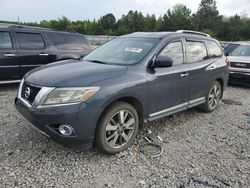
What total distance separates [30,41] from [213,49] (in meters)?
4.75

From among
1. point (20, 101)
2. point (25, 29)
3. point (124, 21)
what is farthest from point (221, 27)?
point (20, 101)

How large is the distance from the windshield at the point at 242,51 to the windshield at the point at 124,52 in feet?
20.9

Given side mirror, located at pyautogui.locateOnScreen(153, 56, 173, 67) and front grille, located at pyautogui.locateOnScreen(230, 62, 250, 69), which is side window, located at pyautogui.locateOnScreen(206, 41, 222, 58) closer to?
side mirror, located at pyautogui.locateOnScreen(153, 56, 173, 67)

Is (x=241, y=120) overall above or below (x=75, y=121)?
below

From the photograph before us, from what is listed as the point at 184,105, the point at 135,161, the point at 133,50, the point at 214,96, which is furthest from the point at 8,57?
the point at 214,96

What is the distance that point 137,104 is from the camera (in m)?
4.03

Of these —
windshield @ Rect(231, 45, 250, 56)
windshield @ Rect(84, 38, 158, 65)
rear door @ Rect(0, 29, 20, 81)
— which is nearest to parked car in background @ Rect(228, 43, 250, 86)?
windshield @ Rect(231, 45, 250, 56)

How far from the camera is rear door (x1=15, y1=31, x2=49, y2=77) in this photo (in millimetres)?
7093

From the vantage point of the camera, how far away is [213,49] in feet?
19.4

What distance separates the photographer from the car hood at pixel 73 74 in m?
3.41

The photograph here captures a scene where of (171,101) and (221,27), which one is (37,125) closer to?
(171,101)

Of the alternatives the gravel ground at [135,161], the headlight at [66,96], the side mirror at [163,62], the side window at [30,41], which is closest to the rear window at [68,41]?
the side window at [30,41]

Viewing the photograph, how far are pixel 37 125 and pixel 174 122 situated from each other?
276 centimetres

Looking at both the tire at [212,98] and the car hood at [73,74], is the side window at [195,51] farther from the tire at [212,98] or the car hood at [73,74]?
the car hood at [73,74]
